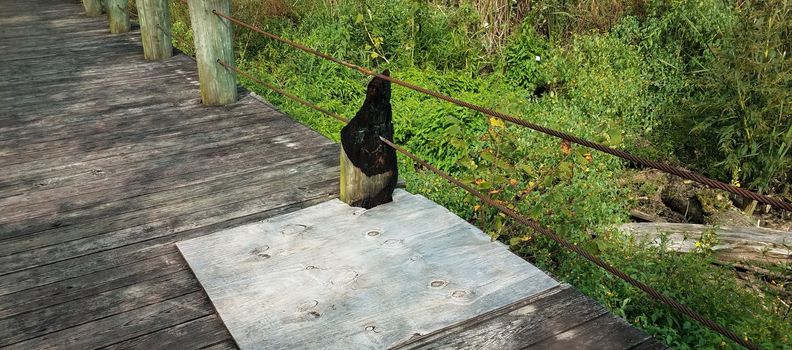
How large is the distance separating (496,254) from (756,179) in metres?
4.35

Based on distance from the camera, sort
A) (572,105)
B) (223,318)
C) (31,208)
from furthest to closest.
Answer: (572,105)
(31,208)
(223,318)

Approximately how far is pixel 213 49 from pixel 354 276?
2.76 meters

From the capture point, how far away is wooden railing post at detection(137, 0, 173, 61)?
20.1 feet

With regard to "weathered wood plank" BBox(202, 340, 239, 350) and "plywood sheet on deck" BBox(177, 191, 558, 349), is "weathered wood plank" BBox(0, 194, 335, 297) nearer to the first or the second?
"plywood sheet on deck" BBox(177, 191, 558, 349)

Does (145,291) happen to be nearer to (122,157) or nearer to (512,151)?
(122,157)

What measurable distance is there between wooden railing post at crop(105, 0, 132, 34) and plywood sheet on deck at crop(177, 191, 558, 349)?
5.57 m

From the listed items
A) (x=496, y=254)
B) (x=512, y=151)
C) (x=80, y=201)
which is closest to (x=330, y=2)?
(x=512, y=151)

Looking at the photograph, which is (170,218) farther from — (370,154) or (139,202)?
(370,154)

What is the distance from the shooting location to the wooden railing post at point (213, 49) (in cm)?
479

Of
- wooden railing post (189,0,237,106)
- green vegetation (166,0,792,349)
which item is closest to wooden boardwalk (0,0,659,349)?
wooden railing post (189,0,237,106)

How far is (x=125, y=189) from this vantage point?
12.4 ft

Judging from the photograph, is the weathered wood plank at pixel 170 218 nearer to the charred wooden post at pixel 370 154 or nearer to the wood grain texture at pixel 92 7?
the charred wooden post at pixel 370 154

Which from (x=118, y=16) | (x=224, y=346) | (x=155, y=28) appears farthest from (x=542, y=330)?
(x=118, y=16)

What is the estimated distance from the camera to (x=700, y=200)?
623cm
